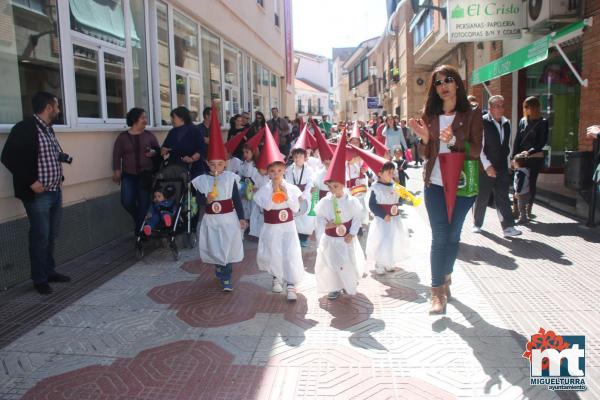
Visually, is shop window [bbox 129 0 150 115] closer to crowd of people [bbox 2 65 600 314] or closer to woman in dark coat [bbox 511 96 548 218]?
crowd of people [bbox 2 65 600 314]

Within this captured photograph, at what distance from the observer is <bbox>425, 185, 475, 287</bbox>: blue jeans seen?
14.6 feet

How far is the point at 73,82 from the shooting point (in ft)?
21.4

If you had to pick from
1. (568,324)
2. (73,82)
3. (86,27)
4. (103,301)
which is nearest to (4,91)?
(73,82)

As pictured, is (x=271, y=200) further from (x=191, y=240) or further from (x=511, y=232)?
(x=511, y=232)

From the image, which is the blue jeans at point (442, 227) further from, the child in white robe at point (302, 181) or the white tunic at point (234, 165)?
the white tunic at point (234, 165)

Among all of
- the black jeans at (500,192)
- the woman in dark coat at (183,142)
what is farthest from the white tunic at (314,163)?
the black jeans at (500,192)

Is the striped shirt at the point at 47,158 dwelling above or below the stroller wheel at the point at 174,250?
above

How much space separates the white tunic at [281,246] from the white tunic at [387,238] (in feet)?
3.62

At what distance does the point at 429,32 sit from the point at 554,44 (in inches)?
496

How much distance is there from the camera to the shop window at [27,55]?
573 cm

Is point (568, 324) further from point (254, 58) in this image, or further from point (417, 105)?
point (417, 105)

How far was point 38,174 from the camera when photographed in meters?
5.14

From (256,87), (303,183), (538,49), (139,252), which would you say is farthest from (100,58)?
(256,87)

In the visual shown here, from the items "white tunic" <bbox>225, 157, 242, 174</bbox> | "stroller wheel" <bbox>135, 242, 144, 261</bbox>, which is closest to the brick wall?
"white tunic" <bbox>225, 157, 242, 174</bbox>
